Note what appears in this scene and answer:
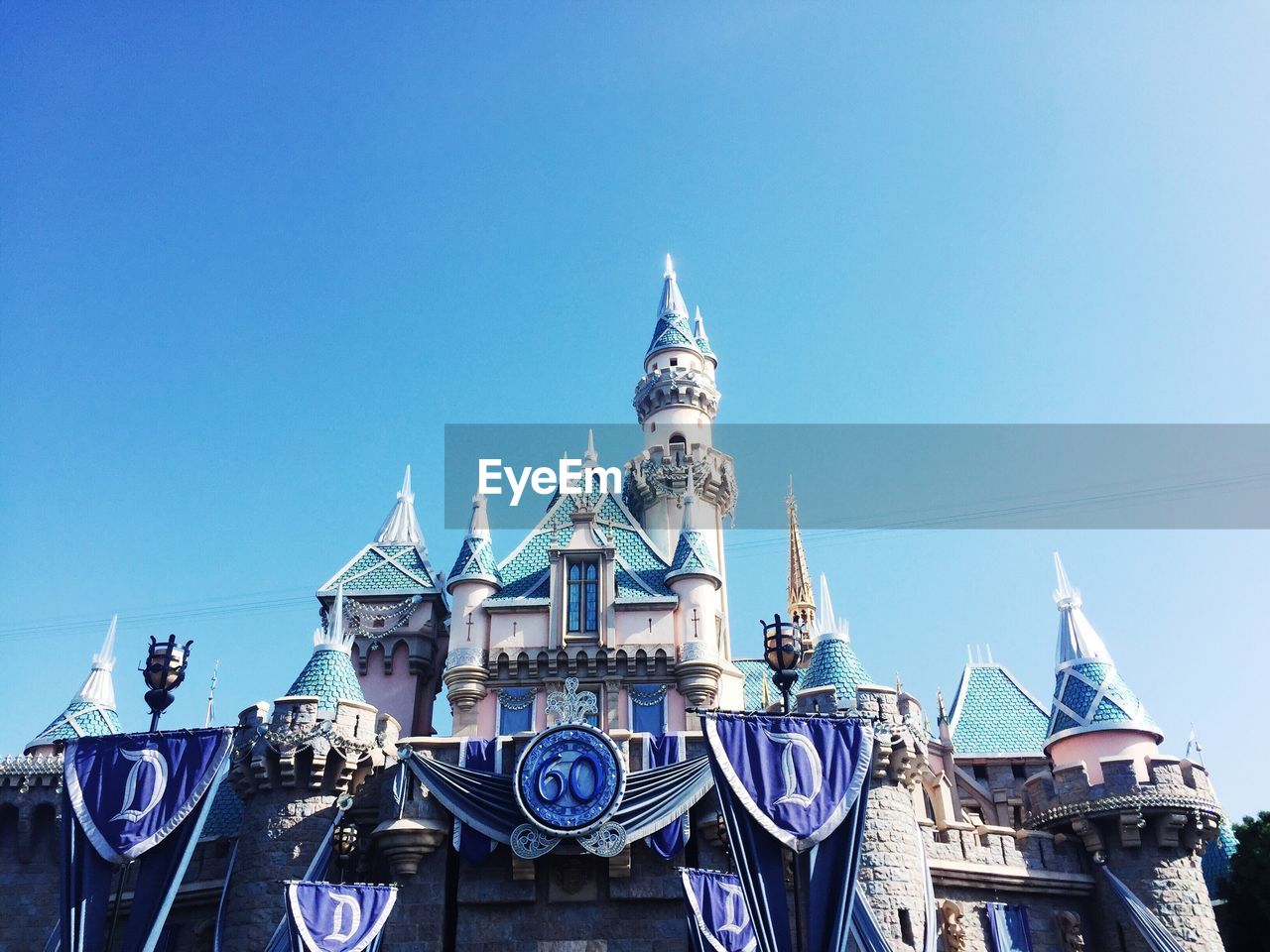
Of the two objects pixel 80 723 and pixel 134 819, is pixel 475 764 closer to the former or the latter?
pixel 134 819

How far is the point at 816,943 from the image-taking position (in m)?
18.6

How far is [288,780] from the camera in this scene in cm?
2638

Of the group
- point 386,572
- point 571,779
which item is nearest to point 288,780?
point 571,779

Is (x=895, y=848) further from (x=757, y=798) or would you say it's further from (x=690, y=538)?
(x=690, y=538)

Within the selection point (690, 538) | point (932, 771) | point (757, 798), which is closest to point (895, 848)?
point (932, 771)

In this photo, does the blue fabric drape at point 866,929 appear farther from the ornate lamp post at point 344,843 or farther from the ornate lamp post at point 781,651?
the ornate lamp post at point 344,843

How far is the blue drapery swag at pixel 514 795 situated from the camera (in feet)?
80.0

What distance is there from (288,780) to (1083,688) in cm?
2227

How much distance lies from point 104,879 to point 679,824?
11760 millimetres

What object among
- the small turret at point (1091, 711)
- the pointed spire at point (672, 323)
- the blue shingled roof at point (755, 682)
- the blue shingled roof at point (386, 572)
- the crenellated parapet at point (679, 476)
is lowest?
the small turret at point (1091, 711)

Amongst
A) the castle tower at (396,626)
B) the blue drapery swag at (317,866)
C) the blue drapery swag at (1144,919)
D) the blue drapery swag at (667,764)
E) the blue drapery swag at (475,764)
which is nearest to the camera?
the blue drapery swag at (317,866)

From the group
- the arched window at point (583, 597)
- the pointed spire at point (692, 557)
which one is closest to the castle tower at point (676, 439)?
the pointed spire at point (692, 557)

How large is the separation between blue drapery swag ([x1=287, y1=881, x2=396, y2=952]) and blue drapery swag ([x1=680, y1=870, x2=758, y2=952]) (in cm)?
621

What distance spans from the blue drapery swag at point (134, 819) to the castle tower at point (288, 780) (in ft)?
14.5
